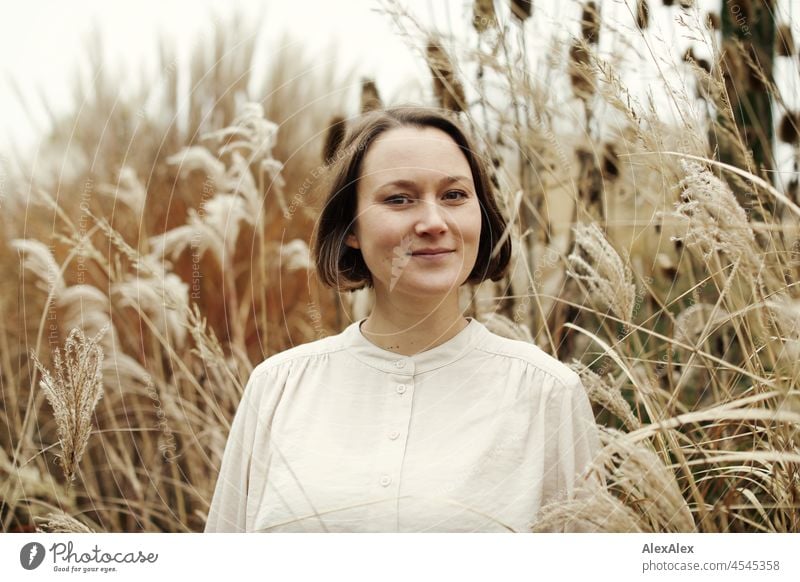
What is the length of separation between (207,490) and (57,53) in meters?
0.88

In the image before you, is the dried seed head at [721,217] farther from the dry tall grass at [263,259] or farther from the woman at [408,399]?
the woman at [408,399]

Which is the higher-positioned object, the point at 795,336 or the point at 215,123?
the point at 215,123

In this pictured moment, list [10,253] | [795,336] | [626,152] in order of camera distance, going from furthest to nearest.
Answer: [10,253] < [626,152] < [795,336]

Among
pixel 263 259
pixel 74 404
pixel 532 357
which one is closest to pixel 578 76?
pixel 532 357

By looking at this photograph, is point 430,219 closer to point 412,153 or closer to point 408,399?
point 412,153

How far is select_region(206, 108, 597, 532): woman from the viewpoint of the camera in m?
1.13

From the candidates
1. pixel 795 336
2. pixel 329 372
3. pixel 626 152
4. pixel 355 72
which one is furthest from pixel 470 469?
pixel 355 72

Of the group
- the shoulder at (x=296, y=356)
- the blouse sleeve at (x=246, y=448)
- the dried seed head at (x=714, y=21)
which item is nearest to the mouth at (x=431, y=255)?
the shoulder at (x=296, y=356)

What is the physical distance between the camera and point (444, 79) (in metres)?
1.43

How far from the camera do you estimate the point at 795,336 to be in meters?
1.23

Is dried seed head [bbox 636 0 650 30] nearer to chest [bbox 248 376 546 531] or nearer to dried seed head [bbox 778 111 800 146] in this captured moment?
dried seed head [bbox 778 111 800 146]

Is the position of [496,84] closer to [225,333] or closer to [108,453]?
[225,333]
